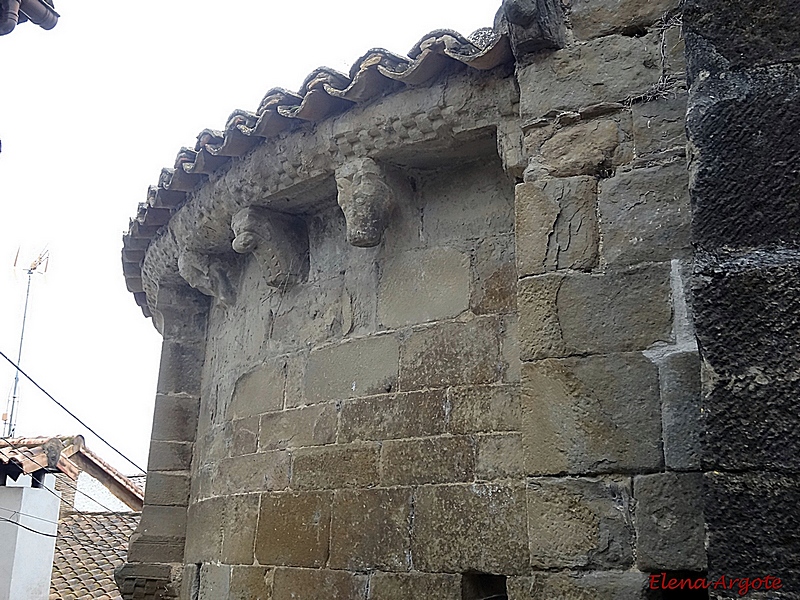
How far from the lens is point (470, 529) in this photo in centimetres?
322

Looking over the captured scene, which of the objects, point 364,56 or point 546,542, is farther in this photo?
point 364,56

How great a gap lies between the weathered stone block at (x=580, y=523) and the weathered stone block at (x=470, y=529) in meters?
0.87

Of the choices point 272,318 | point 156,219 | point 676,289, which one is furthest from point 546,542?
point 156,219

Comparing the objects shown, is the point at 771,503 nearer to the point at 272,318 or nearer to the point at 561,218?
the point at 561,218

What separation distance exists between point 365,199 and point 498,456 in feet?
3.91

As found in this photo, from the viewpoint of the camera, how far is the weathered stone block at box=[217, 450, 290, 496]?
4.03 meters

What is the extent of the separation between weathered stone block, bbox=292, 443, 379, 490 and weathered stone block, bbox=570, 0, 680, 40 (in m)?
1.85

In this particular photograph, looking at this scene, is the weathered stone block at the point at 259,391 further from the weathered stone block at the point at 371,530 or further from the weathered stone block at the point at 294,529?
the weathered stone block at the point at 371,530

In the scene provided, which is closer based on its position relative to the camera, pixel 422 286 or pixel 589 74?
pixel 589 74

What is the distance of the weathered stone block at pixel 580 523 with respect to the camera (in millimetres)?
2139

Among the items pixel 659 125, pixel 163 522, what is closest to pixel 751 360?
pixel 659 125

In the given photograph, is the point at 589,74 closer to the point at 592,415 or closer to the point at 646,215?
the point at 646,215

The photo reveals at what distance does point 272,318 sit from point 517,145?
1798 millimetres

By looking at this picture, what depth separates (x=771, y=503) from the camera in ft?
4.29
